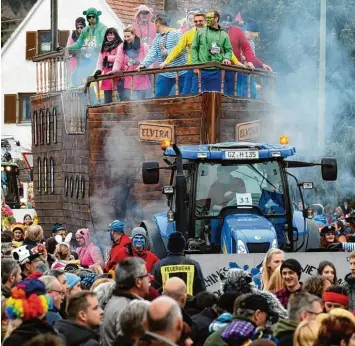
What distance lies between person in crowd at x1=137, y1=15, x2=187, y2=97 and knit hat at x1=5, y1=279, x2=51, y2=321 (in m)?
15.2

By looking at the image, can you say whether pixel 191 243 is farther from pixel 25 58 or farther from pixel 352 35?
pixel 25 58

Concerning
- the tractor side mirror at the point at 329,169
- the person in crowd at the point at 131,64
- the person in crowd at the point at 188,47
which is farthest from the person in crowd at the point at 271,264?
the person in crowd at the point at 131,64

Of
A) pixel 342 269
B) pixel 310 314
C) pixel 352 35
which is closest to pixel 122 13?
pixel 352 35

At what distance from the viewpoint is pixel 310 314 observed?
36.9 feet

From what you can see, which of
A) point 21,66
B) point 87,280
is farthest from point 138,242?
point 21,66

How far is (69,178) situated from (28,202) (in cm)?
1371

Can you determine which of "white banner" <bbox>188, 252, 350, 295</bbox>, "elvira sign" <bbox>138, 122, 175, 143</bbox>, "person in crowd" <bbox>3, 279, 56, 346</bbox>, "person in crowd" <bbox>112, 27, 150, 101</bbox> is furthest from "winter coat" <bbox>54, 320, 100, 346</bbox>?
"person in crowd" <bbox>112, 27, 150, 101</bbox>

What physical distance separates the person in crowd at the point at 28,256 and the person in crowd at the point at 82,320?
13.3ft

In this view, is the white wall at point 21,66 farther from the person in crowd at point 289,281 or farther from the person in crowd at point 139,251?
the person in crowd at point 289,281

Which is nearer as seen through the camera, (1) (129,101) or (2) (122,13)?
(1) (129,101)

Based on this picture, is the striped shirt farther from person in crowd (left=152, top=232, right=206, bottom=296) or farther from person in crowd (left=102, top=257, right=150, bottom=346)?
person in crowd (left=102, top=257, right=150, bottom=346)

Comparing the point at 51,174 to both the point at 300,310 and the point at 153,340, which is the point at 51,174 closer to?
the point at 300,310

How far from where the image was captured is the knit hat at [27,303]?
1040 cm

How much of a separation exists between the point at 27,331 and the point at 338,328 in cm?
183
